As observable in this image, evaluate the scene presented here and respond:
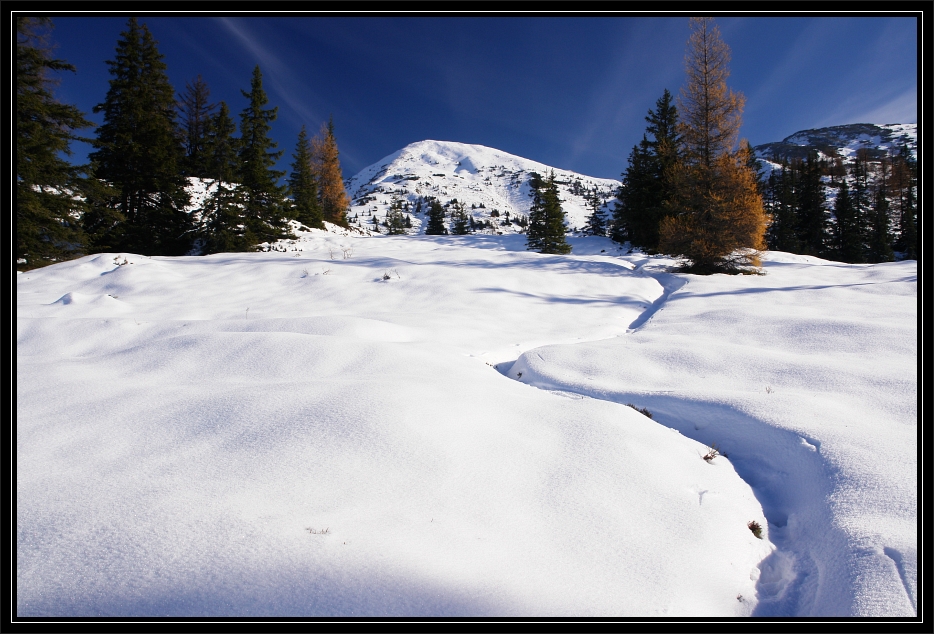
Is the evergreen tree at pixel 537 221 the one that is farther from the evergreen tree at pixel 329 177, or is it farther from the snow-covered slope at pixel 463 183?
the snow-covered slope at pixel 463 183

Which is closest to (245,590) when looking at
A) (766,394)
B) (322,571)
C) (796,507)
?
(322,571)

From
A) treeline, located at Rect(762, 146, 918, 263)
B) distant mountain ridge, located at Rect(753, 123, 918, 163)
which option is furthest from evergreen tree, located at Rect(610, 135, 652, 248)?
distant mountain ridge, located at Rect(753, 123, 918, 163)

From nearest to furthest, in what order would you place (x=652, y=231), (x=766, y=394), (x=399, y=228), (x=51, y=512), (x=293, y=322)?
(x=51, y=512)
(x=766, y=394)
(x=293, y=322)
(x=652, y=231)
(x=399, y=228)

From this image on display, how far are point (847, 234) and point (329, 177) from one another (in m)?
45.7

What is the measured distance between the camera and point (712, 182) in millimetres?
12242

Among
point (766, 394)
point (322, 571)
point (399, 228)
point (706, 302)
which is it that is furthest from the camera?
point (399, 228)

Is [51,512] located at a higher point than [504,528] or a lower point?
higher

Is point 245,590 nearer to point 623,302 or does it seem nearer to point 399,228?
point 623,302

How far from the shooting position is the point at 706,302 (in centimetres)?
761

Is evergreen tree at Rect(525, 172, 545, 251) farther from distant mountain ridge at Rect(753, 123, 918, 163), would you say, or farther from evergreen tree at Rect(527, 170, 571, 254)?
distant mountain ridge at Rect(753, 123, 918, 163)

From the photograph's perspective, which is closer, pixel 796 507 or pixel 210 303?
pixel 796 507

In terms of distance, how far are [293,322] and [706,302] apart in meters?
7.78

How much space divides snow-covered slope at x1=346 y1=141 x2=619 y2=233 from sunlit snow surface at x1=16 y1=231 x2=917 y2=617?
213 feet

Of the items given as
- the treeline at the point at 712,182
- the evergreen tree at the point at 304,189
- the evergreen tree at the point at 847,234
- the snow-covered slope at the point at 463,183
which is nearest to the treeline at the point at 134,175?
the evergreen tree at the point at 304,189
